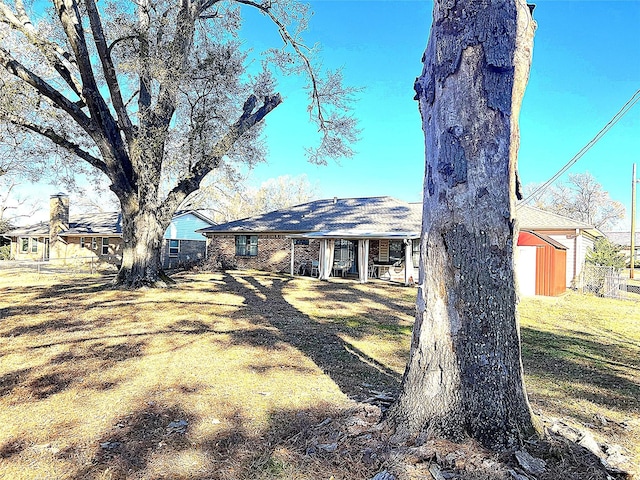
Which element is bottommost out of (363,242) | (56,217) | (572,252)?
(572,252)

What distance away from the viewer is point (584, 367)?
5.38m

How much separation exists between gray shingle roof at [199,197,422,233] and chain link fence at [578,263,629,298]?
6644 mm

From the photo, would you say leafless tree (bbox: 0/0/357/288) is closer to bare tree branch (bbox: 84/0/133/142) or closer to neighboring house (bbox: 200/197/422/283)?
bare tree branch (bbox: 84/0/133/142)

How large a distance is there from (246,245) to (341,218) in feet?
17.5

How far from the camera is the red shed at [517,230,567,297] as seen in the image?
43.1 ft

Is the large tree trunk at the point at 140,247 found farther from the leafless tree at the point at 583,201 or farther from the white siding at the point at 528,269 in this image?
the leafless tree at the point at 583,201

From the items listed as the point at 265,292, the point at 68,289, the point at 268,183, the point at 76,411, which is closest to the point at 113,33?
the point at 68,289

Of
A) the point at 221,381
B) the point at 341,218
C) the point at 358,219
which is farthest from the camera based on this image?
the point at 341,218

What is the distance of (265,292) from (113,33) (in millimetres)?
8833

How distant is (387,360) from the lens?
5.57 metres

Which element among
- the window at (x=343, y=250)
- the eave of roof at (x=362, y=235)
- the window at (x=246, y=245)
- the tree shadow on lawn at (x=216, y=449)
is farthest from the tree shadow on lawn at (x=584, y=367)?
the window at (x=246, y=245)

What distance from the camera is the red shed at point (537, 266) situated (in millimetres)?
13148

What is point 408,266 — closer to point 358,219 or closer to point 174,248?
point 358,219

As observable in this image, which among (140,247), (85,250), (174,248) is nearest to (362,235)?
(140,247)
